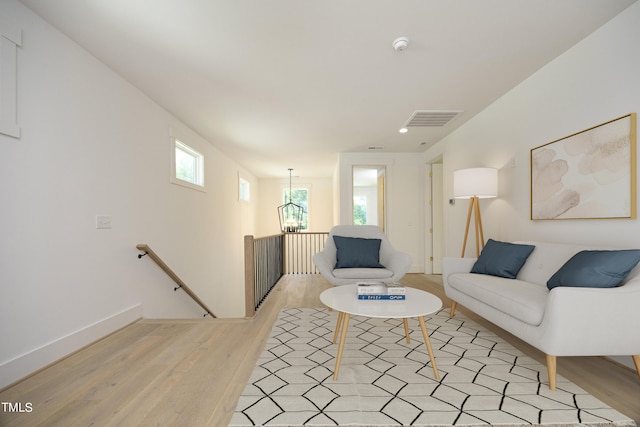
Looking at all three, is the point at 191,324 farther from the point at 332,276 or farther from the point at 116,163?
the point at 116,163

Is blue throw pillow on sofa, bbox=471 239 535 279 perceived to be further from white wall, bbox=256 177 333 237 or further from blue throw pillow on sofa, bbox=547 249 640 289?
white wall, bbox=256 177 333 237

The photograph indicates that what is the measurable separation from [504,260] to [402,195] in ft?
11.1

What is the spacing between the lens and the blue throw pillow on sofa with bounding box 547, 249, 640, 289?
1745 millimetres

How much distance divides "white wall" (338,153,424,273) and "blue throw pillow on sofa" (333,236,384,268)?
7.04ft

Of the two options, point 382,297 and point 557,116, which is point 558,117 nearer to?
Answer: point 557,116

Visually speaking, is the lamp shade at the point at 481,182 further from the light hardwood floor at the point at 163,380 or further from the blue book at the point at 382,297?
the blue book at the point at 382,297

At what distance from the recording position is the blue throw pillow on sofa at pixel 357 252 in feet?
11.6

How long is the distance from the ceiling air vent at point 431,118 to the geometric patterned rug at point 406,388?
2733 millimetres

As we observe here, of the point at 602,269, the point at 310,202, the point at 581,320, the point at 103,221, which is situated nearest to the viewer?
the point at 581,320

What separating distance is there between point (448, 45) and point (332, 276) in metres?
2.47

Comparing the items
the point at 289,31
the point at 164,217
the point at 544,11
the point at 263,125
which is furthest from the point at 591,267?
the point at 164,217

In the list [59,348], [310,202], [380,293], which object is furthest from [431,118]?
[310,202]

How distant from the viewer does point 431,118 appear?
399 cm

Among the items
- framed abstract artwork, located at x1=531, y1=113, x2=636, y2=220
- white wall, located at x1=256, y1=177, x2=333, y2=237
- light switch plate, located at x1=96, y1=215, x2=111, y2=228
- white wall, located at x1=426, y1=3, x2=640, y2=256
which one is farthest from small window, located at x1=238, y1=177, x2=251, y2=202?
framed abstract artwork, located at x1=531, y1=113, x2=636, y2=220
